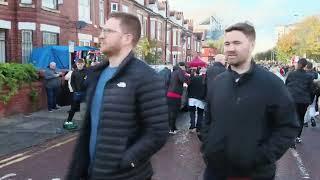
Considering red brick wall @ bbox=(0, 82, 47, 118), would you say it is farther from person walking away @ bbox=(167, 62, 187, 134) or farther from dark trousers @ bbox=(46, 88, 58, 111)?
person walking away @ bbox=(167, 62, 187, 134)

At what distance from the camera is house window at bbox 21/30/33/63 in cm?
2236

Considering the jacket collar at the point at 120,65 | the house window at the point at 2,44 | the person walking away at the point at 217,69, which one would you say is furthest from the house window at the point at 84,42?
the jacket collar at the point at 120,65

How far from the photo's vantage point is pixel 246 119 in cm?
334

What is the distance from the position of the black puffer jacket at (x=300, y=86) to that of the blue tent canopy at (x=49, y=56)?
44.0ft

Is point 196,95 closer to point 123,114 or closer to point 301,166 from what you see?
point 301,166

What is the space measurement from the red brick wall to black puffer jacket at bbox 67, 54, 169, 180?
40.0ft

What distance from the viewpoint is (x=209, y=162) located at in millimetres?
3553

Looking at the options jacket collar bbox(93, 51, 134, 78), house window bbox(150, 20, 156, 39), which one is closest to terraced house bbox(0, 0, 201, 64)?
house window bbox(150, 20, 156, 39)

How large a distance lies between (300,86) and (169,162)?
337cm

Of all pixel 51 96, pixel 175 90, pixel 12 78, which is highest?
pixel 12 78

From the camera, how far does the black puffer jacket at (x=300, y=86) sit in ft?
34.2

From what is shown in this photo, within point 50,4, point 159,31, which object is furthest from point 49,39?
point 159,31

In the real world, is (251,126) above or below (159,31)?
below

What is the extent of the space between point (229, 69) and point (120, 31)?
83cm
